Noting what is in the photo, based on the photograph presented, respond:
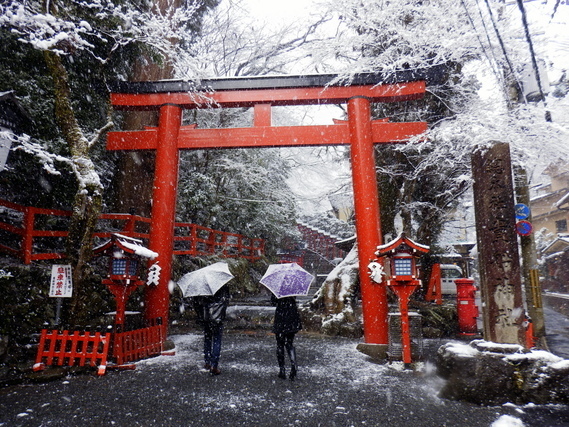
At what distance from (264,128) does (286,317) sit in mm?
4479

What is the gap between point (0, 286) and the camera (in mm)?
6539

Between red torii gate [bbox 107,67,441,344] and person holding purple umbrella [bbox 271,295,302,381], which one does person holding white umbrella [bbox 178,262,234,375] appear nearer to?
person holding purple umbrella [bbox 271,295,302,381]

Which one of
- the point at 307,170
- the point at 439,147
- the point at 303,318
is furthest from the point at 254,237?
the point at 439,147

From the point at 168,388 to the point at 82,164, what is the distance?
4117 millimetres

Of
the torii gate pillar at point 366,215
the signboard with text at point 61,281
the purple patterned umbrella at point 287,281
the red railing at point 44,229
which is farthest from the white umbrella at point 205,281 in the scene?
the red railing at point 44,229

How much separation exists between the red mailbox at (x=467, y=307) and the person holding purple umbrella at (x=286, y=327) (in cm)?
580

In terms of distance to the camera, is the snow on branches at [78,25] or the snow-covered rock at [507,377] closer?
the snow-covered rock at [507,377]

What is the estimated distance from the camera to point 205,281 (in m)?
5.42

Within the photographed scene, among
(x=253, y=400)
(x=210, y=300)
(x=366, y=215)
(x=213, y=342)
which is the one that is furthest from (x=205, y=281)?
(x=366, y=215)

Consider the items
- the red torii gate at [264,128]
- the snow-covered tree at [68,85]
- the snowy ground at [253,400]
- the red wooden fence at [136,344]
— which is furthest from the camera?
the red torii gate at [264,128]

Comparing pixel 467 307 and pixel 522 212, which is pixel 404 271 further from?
pixel 522 212

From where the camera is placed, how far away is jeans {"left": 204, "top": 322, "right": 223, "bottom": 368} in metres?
5.43

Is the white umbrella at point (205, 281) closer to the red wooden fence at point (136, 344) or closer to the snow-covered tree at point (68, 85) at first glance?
the red wooden fence at point (136, 344)

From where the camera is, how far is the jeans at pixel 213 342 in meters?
5.43
